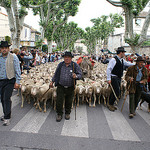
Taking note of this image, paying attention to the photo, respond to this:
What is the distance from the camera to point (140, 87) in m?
4.98

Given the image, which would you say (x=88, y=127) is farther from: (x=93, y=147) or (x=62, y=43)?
(x=62, y=43)

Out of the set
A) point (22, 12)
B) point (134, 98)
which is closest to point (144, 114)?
point (134, 98)

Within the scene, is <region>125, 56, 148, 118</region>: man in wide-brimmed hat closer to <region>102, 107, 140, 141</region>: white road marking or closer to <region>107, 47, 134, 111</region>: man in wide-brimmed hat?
<region>107, 47, 134, 111</region>: man in wide-brimmed hat

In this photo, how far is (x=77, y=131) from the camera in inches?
153

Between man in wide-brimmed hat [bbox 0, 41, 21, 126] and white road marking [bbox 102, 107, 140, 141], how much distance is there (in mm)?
2735

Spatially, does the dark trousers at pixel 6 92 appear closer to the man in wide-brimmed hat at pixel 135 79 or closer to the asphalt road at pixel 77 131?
the asphalt road at pixel 77 131

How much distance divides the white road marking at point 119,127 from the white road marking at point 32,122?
1905mm

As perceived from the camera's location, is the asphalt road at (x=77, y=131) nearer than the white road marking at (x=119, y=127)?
Yes

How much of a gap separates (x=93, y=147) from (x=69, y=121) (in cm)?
134

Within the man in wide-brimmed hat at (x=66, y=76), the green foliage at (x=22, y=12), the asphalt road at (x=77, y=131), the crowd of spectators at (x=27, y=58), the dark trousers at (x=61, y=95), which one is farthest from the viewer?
the green foliage at (x=22, y=12)

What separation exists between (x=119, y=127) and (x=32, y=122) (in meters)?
2.37

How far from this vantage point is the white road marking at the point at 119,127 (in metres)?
3.72

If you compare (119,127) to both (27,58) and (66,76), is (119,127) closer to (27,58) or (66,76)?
(66,76)

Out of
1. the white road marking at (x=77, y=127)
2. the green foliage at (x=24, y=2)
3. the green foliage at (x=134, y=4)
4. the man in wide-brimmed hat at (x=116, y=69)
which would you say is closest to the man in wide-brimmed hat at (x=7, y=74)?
the white road marking at (x=77, y=127)
